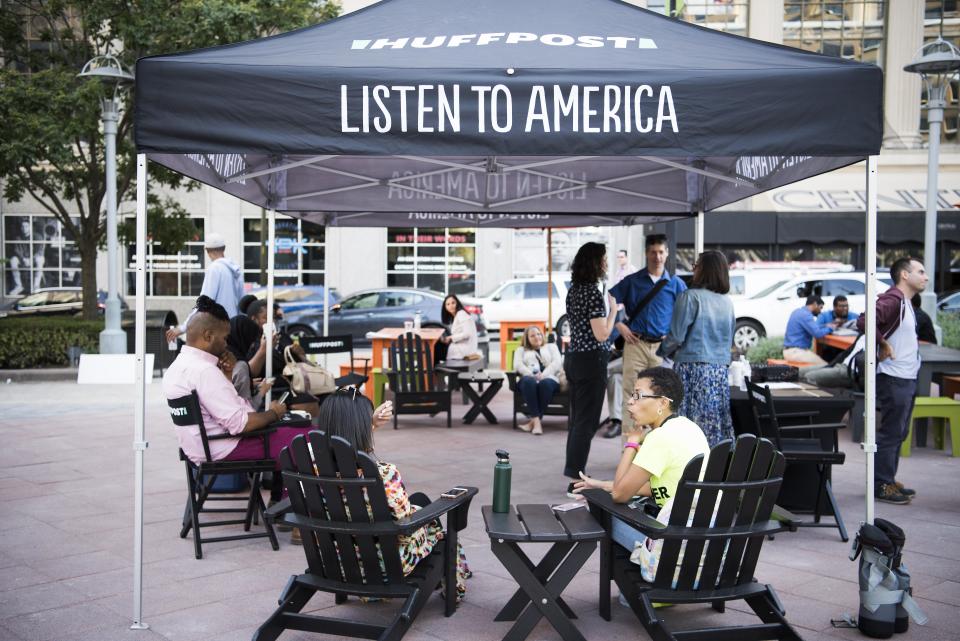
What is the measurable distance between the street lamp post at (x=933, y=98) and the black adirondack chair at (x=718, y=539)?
958 centimetres

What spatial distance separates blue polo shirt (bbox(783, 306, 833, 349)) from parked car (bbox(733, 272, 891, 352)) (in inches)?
340

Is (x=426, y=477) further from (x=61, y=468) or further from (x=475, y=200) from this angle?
(x=61, y=468)

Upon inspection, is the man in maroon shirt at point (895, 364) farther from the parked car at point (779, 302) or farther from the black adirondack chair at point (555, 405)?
the parked car at point (779, 302)

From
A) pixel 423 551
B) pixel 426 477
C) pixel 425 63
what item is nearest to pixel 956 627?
pixel 423 551

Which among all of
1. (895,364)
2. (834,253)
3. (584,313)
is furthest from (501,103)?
(834,253)

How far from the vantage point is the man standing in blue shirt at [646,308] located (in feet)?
24.9

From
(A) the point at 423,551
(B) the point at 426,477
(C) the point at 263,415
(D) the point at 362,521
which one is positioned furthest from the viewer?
(B) the point at 426,477

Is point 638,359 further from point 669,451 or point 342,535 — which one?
point 342,535

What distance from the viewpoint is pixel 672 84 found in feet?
14.6

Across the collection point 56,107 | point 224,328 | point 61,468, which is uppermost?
point 56,107

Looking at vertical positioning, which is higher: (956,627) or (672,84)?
(672,84)

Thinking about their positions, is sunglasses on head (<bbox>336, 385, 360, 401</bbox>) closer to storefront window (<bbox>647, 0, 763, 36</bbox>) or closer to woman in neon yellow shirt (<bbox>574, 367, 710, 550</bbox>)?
woman in neon yellow shirt (<bbox>574, 367, 710, 550</bbox>)

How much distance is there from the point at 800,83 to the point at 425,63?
1827 millimetres

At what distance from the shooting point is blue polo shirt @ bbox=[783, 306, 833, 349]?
11.8 m
